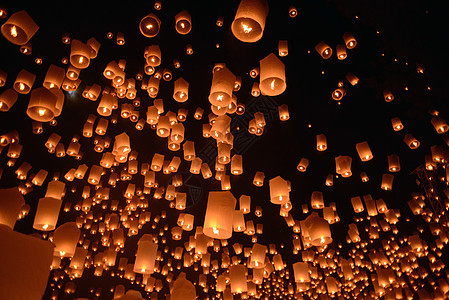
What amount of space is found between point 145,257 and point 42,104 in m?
1.87

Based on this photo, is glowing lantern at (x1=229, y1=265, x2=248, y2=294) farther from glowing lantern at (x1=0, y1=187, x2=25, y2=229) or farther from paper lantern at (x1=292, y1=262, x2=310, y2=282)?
glowing lantern at (x1=0, y1=187, x2=25, y2=229)

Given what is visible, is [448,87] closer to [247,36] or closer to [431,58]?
[431,58]

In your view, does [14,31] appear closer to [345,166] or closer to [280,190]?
[280,190]

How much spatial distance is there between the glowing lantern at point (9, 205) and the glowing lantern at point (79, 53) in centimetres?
156

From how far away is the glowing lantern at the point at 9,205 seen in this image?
2570mm

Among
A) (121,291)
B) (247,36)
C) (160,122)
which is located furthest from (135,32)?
(121,291)

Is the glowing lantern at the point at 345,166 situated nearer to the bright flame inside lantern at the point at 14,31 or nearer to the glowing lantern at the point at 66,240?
the glowing lantern at the point at 66,240

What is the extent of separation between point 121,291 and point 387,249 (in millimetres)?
6202

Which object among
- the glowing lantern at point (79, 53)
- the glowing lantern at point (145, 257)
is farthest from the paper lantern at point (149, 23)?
the glowing lantern at point (145, 257)

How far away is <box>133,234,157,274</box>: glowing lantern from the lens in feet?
12.4

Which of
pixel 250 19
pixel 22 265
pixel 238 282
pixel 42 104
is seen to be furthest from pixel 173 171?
pixel 22 265

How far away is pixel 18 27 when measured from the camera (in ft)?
10.3

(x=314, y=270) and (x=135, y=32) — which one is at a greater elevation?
(x=135, y=32)

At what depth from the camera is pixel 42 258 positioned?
1625 millimetres
